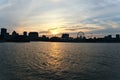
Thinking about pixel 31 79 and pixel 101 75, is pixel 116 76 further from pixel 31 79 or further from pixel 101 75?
pixel 31 79

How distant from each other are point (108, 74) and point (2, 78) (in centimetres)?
1703

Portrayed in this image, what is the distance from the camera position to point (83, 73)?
38531 millimetres

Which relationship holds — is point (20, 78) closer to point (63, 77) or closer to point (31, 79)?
point (31, 79)

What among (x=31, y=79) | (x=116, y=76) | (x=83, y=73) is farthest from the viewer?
(x=83, y=73)

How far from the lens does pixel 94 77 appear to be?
115 feet

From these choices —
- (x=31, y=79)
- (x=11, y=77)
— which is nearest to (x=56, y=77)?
(x=31, y=79)

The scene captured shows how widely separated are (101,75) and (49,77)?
337 inches

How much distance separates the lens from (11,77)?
34312 millimetres

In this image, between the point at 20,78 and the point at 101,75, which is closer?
the point at 20,78

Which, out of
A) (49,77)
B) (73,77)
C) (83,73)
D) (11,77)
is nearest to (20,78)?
(11,77)

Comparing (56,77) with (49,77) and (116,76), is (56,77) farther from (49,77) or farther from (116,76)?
(116,76)

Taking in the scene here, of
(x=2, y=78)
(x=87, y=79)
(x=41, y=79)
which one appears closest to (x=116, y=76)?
(x=87, y=79)

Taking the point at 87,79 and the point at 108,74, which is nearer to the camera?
the point at 87,79

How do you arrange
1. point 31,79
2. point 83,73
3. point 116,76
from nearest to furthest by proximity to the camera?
1. point 31,79
2. point 116,76
3. point 83,73
